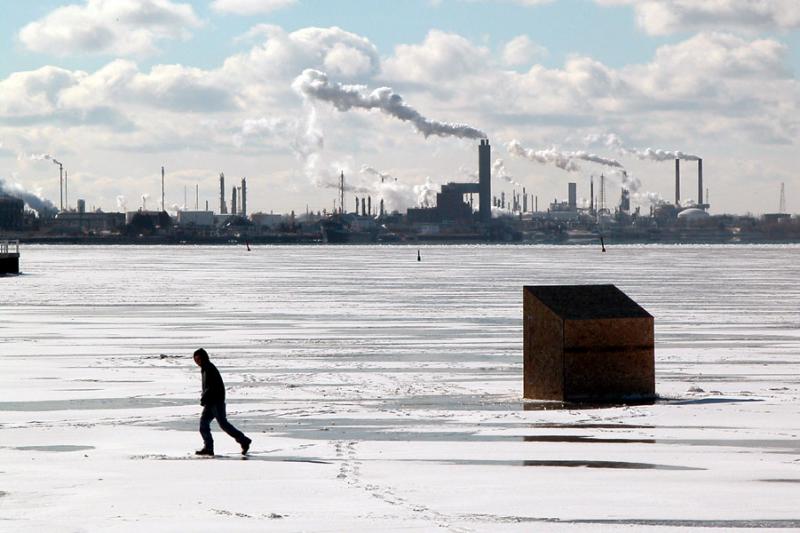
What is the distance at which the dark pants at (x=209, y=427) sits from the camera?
16125 mm

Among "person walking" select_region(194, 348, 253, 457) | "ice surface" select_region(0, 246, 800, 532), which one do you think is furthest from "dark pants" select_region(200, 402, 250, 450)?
"ice surface" select_region(0, 246, 800, 532)

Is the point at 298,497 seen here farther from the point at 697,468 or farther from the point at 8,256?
the point at 8,256

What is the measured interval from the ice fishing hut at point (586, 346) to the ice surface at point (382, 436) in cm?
59

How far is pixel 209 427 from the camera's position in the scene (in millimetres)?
16328

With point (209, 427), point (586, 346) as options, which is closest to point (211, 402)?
point (209, 427)

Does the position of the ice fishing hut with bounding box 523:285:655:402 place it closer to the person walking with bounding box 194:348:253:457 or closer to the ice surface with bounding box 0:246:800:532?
the ice surface with bounding box 0:246:800:532

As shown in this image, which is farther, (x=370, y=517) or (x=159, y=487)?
(x=159, y=487)

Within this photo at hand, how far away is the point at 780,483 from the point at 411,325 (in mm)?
24681

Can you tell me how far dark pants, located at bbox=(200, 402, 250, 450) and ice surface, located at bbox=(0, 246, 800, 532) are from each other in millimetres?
289

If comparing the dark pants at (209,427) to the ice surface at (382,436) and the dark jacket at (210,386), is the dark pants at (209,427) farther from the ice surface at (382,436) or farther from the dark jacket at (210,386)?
the ice surface at (382,436)

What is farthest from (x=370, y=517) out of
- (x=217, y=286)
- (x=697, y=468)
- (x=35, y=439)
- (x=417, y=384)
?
(x=217, y=286)

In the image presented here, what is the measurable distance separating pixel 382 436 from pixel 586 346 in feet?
15.2

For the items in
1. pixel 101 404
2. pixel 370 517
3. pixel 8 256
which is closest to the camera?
pixel 370 517

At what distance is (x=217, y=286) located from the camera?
2717 inches
